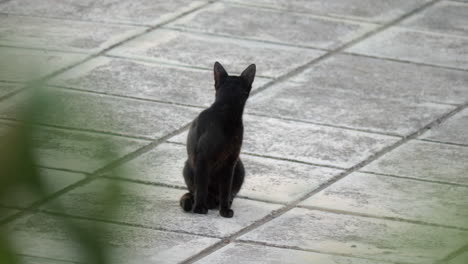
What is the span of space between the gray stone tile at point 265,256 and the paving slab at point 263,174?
968 millimetres

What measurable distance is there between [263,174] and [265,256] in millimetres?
1632

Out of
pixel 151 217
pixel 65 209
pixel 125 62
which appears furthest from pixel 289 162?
pixel 65 209

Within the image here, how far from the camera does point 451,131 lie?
8.64 meters

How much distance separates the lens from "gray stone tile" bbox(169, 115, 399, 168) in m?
8.02

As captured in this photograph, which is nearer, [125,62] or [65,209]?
[65,209]

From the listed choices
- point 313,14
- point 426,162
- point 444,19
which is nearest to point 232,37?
point 313,14

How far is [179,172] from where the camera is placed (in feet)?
24.7

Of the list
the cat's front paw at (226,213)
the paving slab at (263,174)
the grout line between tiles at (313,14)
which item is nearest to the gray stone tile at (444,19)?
the grout line between tiles at (313,14)

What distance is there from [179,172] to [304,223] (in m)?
1.31

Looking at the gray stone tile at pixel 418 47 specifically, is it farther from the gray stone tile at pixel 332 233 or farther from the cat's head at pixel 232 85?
the cat's head at pixel 232 85

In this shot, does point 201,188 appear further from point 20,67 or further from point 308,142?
point 20,67

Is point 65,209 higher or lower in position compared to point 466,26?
higher

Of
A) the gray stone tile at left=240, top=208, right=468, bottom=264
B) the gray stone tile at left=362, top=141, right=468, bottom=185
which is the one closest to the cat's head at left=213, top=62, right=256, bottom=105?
the gray stone tile at left=240, top=208, right=468, bottom=264

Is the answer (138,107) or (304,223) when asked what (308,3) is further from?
(304,223)
